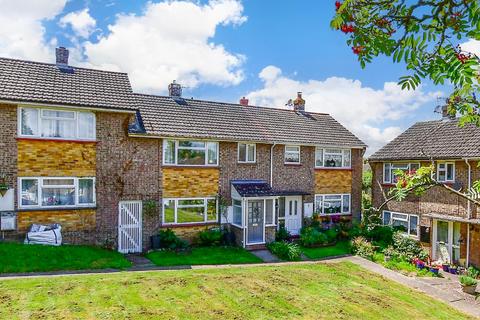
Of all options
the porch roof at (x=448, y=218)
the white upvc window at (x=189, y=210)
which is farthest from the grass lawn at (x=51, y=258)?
the porch roof at (x=448, y=218)

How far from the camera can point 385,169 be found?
22.2 m

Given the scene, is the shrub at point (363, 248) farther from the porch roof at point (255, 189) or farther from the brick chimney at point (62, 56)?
the brick chimney at point (62, 56)

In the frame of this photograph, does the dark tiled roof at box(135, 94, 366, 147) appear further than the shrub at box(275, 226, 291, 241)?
No

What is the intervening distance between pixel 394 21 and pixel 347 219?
→ 64.5 ft

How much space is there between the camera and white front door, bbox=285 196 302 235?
2006 centimetres

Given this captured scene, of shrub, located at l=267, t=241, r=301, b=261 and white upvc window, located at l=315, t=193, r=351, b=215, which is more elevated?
white upvc window, located at l=315, t=193, r=351, b=215

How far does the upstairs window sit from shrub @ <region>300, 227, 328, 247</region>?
4.13 metres

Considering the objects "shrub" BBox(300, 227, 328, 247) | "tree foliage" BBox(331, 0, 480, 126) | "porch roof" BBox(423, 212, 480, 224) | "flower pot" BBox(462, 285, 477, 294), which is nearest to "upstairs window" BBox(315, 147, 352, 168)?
"shrub" BBox(300, 227, 328, 247)

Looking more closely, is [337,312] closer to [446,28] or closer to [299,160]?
[446,28]

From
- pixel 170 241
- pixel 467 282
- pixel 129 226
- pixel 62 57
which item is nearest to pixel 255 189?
pixel 170 241

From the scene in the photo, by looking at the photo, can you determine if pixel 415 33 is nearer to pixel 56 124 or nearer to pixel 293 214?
pixel 56 124

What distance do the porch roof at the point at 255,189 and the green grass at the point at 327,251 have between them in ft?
10.0

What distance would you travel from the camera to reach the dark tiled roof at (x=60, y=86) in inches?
562

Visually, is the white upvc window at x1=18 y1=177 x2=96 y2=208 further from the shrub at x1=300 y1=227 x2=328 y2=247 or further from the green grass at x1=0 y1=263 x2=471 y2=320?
the shrub at x1=300 y1=227 x2=328 y2=247
